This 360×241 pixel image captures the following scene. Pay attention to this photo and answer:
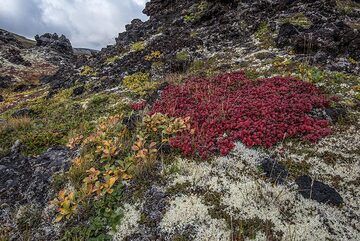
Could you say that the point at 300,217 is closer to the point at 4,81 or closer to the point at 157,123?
the point at 157,123

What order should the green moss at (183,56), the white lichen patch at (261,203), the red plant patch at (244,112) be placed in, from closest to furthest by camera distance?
the white lichen patch at (261,203) → the red plant patch at (244,112) → the green moss at (183,56)

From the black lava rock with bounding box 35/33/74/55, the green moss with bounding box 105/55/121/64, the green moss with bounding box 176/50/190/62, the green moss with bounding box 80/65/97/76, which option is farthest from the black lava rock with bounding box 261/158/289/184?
the black lava rock with bounding box 35/33/74/55

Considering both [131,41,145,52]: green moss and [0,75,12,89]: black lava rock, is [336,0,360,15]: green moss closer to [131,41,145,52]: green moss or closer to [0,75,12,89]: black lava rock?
[131,41,145,52]: green moss

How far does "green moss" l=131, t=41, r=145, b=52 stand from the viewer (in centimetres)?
2688

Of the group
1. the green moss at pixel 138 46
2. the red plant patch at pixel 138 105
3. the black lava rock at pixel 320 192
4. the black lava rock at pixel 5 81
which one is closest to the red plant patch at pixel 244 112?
the red plant patch at pixel 138 105

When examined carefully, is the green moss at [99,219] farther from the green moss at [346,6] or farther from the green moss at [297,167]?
the green moss at [346,6]

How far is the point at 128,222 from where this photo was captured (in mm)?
7602

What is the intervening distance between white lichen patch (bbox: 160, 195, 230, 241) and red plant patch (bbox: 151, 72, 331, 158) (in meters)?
2.00

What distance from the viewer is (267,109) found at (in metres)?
11.3

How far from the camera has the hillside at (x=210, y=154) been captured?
740cm

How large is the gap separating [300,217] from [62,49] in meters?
66.1

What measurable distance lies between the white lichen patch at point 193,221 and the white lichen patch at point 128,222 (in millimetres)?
751

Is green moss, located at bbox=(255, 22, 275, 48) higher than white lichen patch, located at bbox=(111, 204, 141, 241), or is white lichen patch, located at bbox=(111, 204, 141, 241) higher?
green moss, located at bbox=(255, 22, 275, 48)

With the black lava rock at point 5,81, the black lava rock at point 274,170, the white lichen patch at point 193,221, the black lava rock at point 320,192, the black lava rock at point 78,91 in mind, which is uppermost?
the black lava rock at point 5,81
